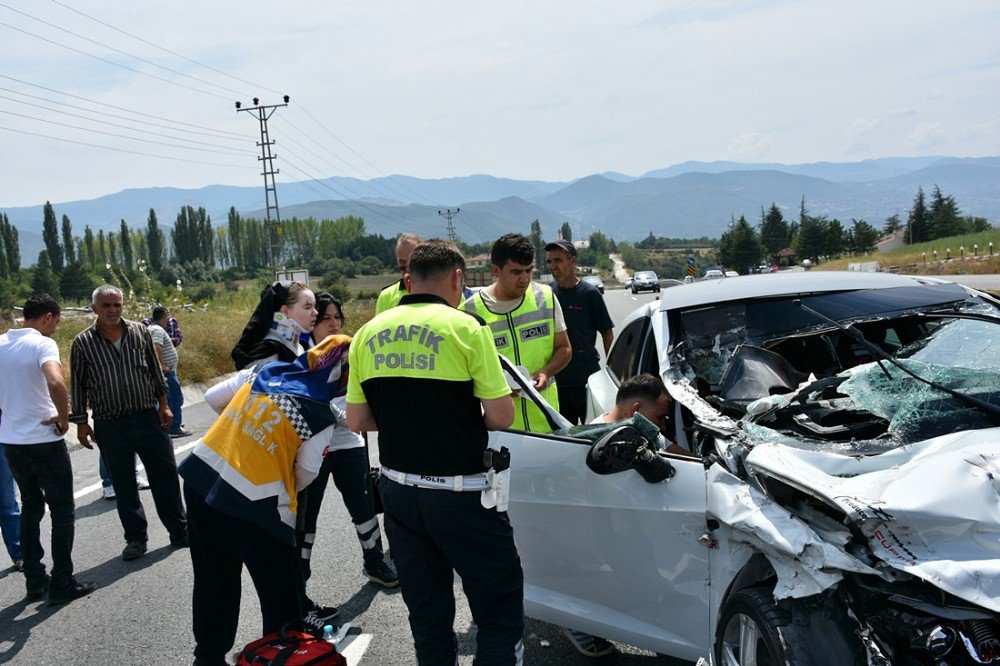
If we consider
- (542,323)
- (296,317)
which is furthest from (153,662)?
(542,323)

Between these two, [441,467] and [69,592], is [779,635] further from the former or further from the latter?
[69,592]

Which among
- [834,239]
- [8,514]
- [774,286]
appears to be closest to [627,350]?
[774,286]

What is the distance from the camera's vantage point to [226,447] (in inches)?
133

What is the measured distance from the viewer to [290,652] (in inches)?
129

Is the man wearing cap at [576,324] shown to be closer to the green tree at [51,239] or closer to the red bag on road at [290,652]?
the red bag on road at [290,652]

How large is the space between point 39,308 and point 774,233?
135m

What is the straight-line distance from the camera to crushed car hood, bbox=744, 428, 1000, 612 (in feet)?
6.65

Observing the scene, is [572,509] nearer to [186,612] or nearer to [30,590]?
[186,612]

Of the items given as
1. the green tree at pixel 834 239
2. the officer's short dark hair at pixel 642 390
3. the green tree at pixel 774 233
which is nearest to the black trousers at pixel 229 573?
the officer's short dark hair at pixel 642 390

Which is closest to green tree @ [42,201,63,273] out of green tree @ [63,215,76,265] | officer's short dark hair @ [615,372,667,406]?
green tree @ [63,215,76,265]

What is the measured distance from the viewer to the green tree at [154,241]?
129375mm

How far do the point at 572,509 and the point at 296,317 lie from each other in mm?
1717

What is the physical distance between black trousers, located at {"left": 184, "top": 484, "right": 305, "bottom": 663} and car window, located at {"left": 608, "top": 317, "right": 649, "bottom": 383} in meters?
2.26

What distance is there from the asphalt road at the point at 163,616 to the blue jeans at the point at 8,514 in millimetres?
179
